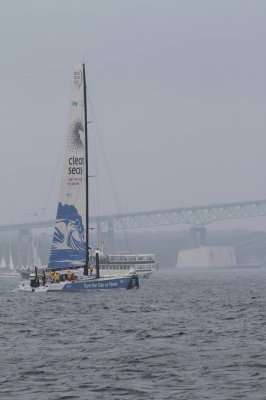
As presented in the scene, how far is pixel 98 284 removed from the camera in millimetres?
61188

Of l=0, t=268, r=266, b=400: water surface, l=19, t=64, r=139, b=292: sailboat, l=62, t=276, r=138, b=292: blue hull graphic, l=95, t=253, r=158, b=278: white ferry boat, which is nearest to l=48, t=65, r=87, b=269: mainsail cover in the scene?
l=19, t=64, r=139, b=292: sailboat

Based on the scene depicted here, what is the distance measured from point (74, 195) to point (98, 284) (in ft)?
23.4

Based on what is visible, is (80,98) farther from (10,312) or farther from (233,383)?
(233,383)

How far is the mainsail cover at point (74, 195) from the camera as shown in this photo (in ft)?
213

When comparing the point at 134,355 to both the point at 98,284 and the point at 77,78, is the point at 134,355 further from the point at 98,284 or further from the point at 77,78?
the point at 77,78

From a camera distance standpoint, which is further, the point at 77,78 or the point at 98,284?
the point at 77,78

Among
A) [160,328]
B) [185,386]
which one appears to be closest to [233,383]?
[185,386]

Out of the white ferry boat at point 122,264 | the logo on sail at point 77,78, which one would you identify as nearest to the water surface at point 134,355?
the logo on sail at point 77,78

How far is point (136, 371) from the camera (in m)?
22.6

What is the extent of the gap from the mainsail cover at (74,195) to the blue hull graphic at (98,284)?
317 centimetres

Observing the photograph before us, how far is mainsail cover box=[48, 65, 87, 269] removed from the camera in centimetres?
6481

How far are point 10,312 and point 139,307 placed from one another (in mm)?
6284

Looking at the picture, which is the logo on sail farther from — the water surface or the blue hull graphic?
the water surface

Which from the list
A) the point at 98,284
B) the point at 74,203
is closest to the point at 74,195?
the point at 74,203
